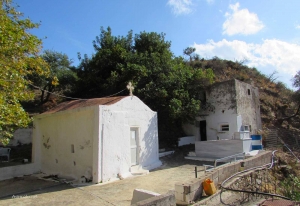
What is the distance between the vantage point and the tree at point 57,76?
20.0m

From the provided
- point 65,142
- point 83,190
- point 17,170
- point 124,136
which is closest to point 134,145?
point 124,136

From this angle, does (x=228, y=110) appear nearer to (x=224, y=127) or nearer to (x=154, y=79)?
(x=224, y=127)

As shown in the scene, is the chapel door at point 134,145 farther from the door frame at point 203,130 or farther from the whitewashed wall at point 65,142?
the door frame at point 203,130

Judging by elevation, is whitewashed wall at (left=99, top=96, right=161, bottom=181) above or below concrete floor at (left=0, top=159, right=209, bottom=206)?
above

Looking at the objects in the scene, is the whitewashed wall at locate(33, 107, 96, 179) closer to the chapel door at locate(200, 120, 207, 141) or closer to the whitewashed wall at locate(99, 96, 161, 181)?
the whitewashed wall at locate(99, 96, 161, 181)

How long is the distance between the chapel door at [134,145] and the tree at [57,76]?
1090 cm

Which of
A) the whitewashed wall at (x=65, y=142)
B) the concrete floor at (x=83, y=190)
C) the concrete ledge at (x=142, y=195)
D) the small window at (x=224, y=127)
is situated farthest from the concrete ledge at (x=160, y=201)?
the small window at (x=224, y=127)

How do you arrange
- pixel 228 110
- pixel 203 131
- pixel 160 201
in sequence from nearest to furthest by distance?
pixel 160 201, pixel 228 110, pixel 203 131

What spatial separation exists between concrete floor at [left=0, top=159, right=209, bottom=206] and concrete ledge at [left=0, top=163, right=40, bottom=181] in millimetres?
437

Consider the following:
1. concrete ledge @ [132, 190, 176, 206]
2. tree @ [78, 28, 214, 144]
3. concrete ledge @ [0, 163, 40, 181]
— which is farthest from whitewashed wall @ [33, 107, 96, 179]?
tree @ [78, 28, 214, 144]

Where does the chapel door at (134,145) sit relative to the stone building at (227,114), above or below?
below

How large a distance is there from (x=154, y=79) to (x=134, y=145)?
22.8 ft

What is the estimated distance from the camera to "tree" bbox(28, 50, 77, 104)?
20.0 metres

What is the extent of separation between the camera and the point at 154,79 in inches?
631
